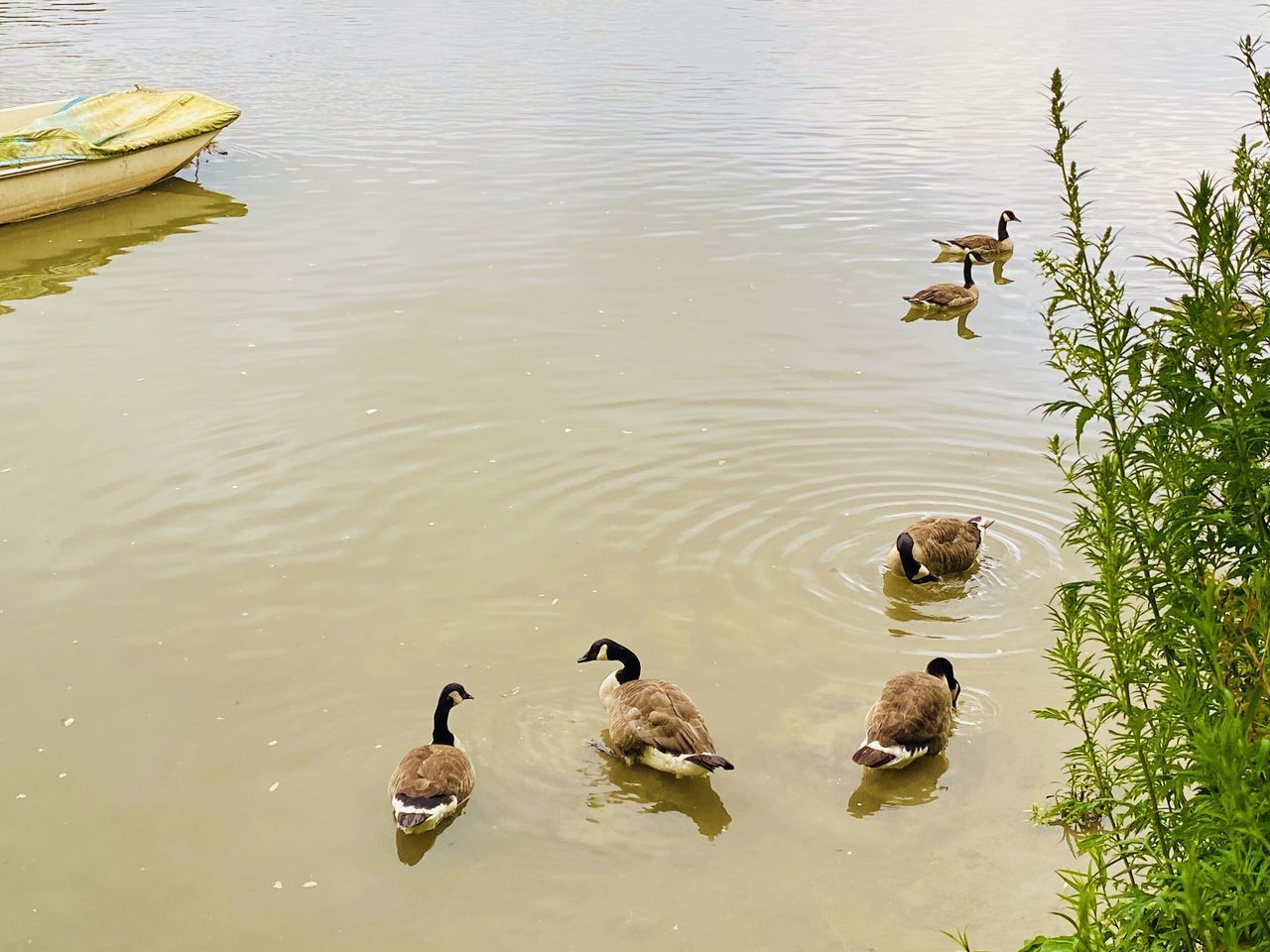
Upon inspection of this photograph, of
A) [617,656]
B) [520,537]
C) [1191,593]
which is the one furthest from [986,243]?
[1191,593]

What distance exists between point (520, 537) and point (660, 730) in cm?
332

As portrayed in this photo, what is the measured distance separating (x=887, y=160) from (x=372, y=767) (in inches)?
754

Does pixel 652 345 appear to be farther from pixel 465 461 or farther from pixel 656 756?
pixel 656 756

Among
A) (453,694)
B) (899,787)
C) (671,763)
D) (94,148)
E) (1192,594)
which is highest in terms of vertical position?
(1192,594)

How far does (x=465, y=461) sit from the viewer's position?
469 inches

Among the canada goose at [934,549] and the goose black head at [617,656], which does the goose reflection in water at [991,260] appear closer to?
the canada goose at [934,549]

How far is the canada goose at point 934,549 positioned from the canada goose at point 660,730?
93.2 inches

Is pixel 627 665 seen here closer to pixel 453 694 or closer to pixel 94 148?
pixel 453 694

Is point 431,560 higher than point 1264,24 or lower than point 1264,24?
Answer: lower

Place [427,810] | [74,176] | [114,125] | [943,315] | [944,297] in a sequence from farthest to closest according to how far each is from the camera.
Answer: [114,125] < [74,176] < [943,315] < [944,297] < [427,810]

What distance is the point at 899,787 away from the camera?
773 centimetres

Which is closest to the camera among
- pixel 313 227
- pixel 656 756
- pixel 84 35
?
pixel 656 756

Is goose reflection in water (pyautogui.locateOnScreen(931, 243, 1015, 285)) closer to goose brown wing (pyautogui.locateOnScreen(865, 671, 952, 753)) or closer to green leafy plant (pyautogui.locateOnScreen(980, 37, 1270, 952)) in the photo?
goose brown wing (pyautogui.locateOnScreen(865, 671, 952, 753))

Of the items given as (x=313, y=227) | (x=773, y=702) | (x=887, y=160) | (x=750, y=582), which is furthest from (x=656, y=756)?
(x=887, y=160)
